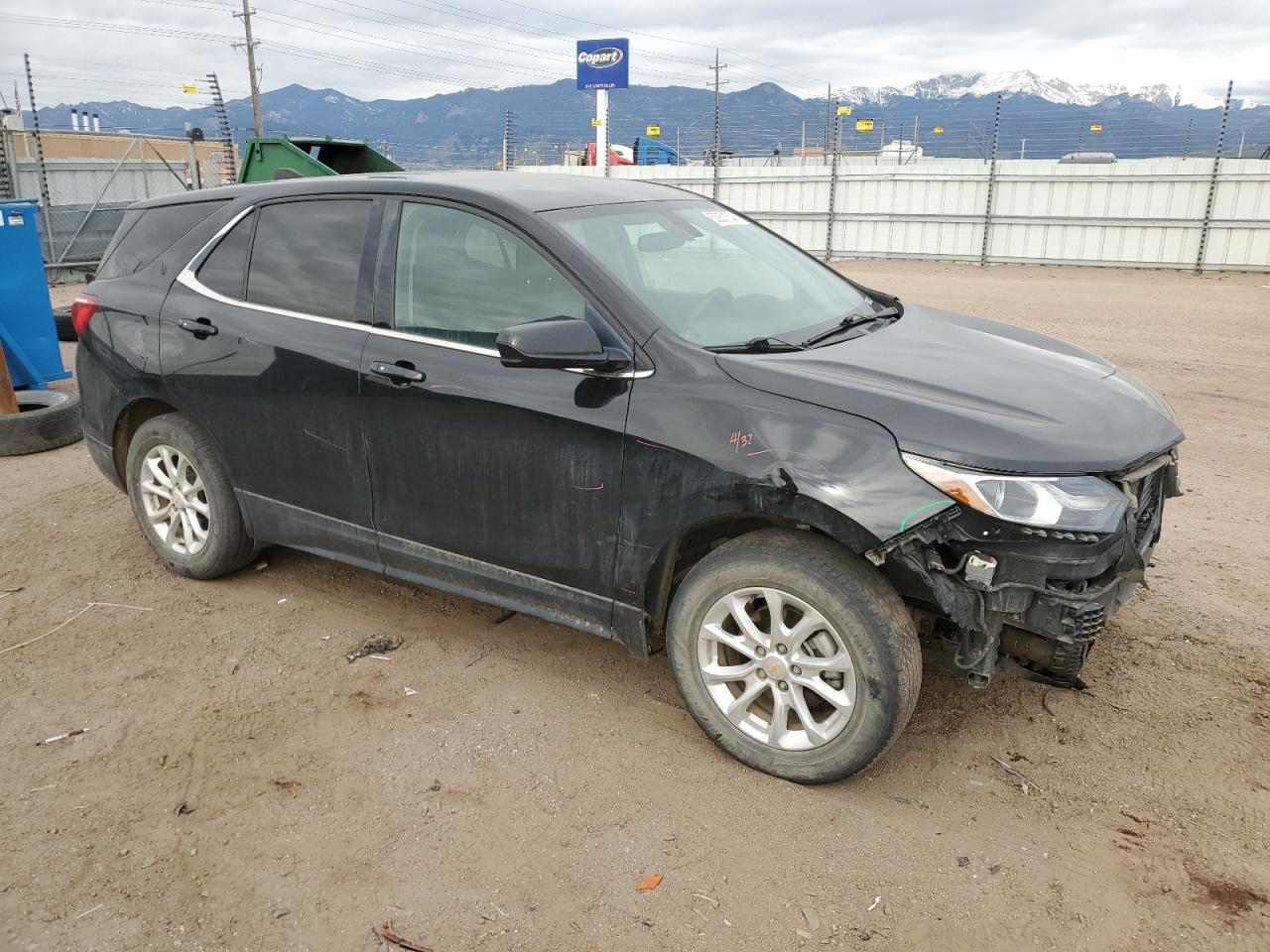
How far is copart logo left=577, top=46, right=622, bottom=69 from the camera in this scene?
34250mm

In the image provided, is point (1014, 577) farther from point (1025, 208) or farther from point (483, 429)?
point (1025, 208)

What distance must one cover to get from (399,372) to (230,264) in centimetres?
119

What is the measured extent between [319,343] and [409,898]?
210cm

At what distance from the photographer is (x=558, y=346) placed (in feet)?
9.95

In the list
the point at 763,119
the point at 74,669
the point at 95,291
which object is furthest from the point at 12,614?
the point at 763,119

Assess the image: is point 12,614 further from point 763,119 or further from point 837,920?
point 763,119

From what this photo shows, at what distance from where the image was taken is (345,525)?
155 inches

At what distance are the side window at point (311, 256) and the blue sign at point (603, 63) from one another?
31.2m

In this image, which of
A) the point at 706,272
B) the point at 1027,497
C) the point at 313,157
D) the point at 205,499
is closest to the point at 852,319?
the point at 706,272

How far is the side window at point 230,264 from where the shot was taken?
4168 millimetres

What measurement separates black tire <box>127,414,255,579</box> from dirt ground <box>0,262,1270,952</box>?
140 millimetres

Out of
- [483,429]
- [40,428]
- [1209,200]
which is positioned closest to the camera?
[483,429]

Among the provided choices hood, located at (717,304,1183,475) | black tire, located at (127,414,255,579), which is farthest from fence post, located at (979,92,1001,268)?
black tire, located at (127,414,255,579)

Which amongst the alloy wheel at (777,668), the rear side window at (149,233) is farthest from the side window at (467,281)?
the rear side window at (149,233)
